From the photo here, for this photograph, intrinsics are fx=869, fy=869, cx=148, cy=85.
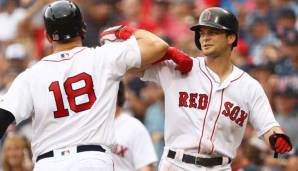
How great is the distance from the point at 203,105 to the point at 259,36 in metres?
4.99

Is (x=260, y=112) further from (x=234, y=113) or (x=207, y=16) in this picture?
(x=207, y=16)

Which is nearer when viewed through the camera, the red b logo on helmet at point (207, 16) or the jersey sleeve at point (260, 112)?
the jersey sleeve at point (260, 112)

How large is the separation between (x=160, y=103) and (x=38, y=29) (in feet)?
10.5

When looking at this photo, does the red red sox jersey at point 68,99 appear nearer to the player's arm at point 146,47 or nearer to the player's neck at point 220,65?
the player's arm at point 146,47

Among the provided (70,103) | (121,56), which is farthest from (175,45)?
(70,103)

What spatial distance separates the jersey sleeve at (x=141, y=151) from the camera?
7629 millimetres

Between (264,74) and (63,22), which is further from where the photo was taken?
(264,74)

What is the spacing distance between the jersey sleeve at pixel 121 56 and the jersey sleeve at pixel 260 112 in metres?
1.13

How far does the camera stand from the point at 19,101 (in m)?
5.48

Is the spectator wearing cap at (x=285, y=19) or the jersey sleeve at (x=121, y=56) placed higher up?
the jersey sleeve at (x=121, y=56)

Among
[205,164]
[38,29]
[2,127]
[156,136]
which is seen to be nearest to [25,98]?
[2,127]

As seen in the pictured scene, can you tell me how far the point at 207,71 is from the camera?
21.5ft

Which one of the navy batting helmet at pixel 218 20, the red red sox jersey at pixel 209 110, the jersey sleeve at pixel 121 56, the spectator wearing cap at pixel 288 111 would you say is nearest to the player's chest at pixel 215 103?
the red red sox jersey at pixel 209 110

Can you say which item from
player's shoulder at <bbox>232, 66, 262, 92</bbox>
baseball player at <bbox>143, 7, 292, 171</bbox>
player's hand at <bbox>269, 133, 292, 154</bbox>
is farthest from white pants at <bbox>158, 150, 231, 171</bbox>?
player's shoulder at <bbox>232, 66, 262, 92</bbox>
